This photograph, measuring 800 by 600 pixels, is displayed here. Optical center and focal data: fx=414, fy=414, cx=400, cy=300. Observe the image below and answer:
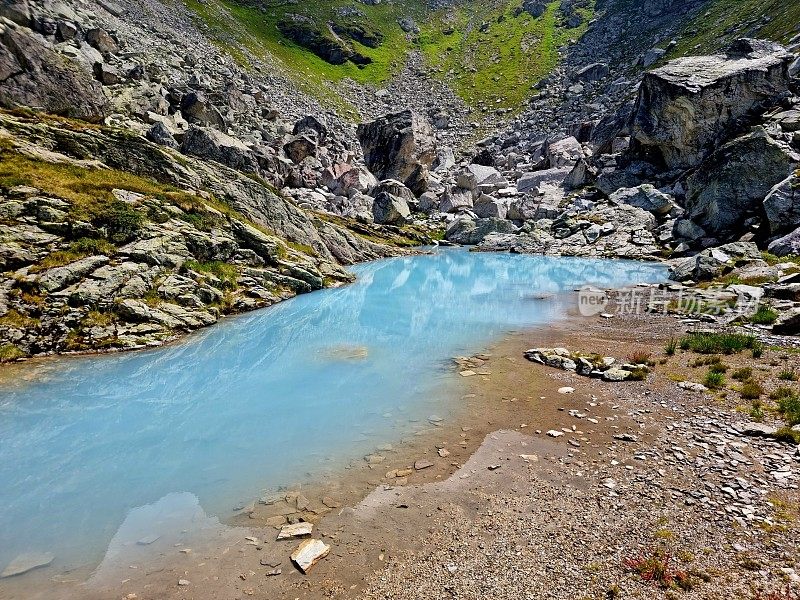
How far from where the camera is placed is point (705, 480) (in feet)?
29.3

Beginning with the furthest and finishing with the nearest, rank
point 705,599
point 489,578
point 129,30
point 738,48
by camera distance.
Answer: point 129,30 < point 738,48 < point 489,578 < point 705,599

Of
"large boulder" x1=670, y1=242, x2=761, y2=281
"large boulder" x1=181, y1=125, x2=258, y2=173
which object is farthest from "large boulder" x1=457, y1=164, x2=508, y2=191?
"large boulder" x1=670, y1=242, x2=761, y2=281

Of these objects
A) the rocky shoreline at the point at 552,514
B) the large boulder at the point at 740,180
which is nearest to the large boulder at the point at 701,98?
the large boulder at the point at 740,180

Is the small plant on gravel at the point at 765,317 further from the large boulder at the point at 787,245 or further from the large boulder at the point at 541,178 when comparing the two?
the large boulder at the point at 541,178

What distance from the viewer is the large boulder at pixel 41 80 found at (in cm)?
4278

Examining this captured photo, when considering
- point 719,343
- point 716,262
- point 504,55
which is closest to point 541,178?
point 716,262

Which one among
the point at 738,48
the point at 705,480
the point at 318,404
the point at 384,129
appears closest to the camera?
the point at 705,480

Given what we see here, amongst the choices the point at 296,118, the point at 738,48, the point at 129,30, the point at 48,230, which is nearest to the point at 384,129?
the point at 296,118

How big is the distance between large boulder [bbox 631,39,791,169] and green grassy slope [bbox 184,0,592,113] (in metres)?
78.5

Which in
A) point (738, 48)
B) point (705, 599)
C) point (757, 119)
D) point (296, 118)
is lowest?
point (705, 599)

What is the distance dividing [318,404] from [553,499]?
29.0 feet

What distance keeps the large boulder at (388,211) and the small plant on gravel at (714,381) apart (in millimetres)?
75506

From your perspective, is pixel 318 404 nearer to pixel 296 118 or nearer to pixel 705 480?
pixel 705 480

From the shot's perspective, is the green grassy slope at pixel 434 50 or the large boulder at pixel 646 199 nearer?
the large boulder at pixel 646 199
